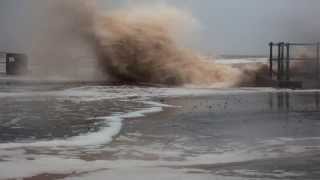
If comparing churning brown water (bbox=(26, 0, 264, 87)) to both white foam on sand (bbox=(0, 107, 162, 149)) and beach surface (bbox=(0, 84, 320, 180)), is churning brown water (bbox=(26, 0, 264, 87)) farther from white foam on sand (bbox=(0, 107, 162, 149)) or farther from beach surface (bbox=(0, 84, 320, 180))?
white foam on sand (bbox=(0, 107, 162, 149))

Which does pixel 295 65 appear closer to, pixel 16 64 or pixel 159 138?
pixel 16 64

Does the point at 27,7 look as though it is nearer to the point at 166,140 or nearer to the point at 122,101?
the point at 122,101

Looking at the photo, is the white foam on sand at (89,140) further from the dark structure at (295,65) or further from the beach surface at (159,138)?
the dark structure at (295,65)

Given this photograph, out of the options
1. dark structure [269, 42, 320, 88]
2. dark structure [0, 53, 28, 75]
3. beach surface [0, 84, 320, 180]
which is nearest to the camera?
beach surface [0, 84, 320, 180]

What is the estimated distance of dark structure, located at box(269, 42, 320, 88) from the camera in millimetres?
26234

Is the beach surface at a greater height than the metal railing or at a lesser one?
lesser

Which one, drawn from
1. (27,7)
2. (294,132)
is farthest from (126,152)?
(27,7)

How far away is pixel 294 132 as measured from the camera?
11984 mm

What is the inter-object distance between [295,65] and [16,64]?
16840 mm

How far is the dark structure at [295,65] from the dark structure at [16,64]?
1437cm

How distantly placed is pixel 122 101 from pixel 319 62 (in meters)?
12.8

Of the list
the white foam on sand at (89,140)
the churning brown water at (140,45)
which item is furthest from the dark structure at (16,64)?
the white foam on sand at (89,140)

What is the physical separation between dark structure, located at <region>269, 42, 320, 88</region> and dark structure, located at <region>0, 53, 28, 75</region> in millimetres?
14368

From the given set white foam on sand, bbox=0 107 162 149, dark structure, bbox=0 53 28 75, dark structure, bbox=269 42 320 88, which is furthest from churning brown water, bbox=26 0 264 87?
white foam on sand, bbox=0 107 162 149
